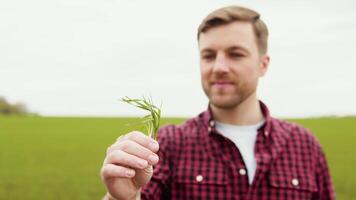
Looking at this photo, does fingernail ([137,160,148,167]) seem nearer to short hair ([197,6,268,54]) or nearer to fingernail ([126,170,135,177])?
fingernail ([126,170,135,177])

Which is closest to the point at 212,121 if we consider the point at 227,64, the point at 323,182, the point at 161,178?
the point at 227,64

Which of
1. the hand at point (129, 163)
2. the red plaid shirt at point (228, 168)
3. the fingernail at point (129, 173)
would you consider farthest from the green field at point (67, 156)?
the red plaid shirt at point (228, 168)

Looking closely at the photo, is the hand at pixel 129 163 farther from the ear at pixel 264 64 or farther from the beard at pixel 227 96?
the ear at pixel 264 64

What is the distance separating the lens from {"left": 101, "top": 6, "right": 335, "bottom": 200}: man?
9.89ft

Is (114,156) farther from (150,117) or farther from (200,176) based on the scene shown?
(200,176)

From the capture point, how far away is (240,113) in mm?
3213

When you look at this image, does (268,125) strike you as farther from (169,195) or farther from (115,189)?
(115,189)

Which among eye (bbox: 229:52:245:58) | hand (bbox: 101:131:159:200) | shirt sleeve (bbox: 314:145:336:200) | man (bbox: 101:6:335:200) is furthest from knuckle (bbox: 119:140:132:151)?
shirt sleeve (bbox: 314:145:336:200)

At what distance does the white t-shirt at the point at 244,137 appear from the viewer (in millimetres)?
Answer: 3129

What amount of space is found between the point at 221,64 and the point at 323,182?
1091 millimetres

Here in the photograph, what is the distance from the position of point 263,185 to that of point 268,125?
1.39ft

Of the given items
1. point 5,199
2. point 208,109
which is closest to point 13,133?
point 5,199

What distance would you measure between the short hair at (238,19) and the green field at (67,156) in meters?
0.84

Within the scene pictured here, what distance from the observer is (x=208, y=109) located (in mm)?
3316
